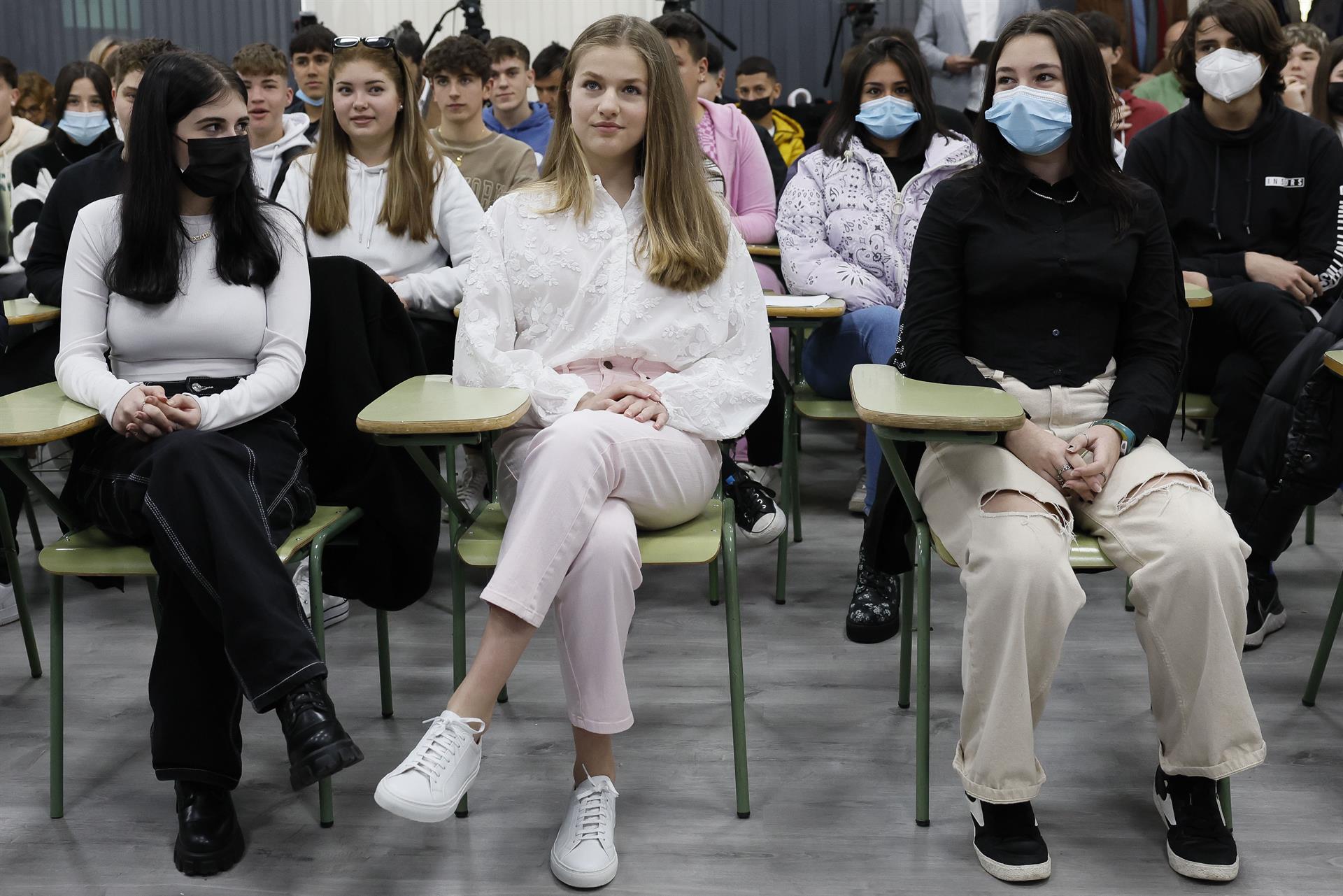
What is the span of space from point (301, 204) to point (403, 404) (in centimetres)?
141

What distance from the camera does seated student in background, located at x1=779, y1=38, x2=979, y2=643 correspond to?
10.1 feet

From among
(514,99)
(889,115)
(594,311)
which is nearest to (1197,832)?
(594,311)

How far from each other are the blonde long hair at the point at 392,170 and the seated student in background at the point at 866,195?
93 centimetres

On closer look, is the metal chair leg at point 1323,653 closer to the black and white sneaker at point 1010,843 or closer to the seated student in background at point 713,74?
the black and white sneaker at point 1010,843

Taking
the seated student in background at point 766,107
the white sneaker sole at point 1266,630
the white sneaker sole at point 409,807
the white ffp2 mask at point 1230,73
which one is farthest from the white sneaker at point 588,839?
the seated student in background at point 766,107

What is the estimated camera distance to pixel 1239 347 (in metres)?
2.77

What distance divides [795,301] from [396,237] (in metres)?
0.99

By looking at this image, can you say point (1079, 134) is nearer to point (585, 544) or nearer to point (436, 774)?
point (585, 544)

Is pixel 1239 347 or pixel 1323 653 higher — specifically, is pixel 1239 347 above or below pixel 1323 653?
above

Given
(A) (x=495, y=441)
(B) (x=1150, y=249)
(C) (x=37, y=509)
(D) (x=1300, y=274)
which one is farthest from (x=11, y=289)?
(D) (x=1300, y=274)

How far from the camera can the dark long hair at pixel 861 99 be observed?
315 centimetres

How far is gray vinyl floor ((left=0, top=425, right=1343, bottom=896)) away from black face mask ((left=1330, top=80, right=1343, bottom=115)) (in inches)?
58.9

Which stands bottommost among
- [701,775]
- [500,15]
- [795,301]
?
[701,775]

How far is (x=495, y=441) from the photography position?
6.75 ft
